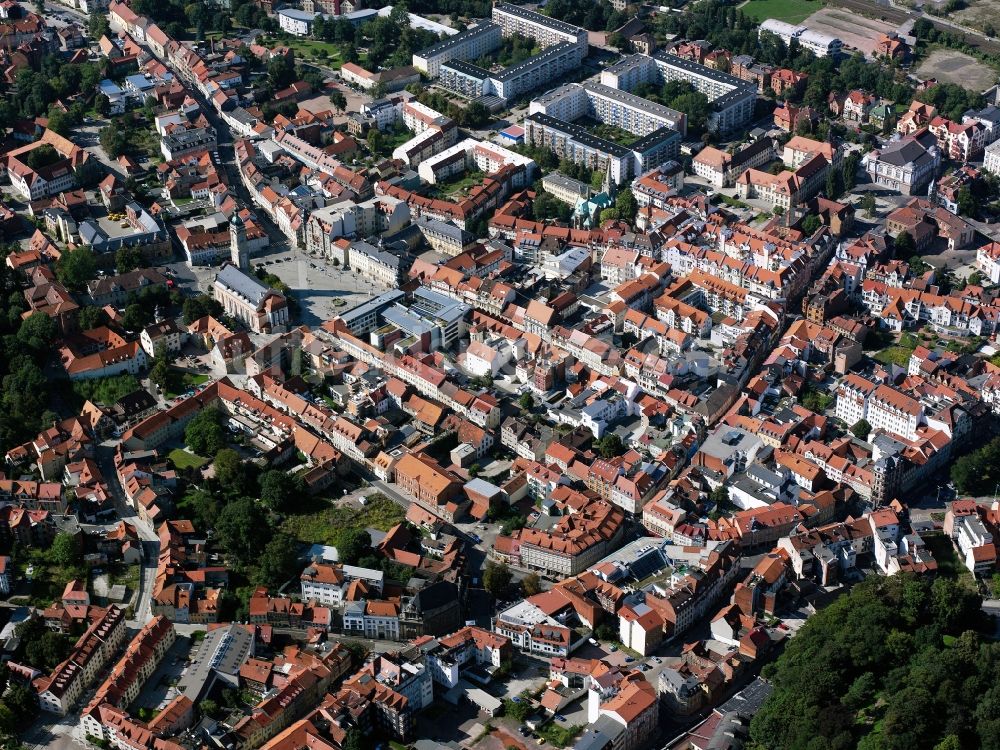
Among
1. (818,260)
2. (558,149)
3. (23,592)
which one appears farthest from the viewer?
(558,149)

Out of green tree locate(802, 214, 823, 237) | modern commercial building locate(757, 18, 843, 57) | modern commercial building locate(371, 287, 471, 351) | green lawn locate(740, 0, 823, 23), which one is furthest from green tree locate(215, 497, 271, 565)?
green lawn locate(740, 0, 823, 23)

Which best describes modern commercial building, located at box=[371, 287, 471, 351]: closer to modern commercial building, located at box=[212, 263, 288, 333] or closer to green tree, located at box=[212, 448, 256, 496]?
modern commercial building, located at box=[212, 263, 288, 333]

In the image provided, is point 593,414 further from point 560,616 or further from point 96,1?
point 96,1

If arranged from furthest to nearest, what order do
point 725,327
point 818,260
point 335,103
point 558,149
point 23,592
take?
point 335,103
point 558,149
point 818,260
point 725,327
point 23,592

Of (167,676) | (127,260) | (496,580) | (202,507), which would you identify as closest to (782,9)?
(127,260)

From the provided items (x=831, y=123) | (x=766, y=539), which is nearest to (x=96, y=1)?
(x=831, y=123)

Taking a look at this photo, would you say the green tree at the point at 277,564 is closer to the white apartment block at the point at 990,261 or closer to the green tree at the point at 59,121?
the white apartment block at the point at 990,261
